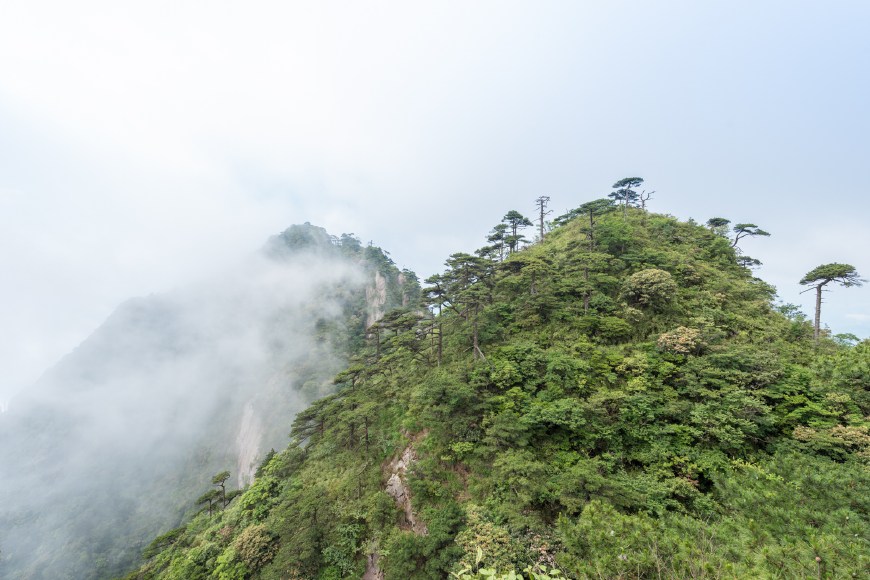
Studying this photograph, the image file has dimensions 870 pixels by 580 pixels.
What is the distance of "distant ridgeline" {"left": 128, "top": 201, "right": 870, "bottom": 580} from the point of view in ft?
24.7

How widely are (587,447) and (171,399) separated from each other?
73321 mm


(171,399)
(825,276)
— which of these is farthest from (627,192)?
(171,399)

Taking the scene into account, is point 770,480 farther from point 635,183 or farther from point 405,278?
point 405,278

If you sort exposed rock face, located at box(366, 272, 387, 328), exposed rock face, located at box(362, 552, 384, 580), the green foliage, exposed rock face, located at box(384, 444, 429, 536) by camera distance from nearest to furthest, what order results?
exposed rock face, located at box(362, 552, 384, 580)
exposed rock face, located at box(384, 444, 429, 536)
the green foliage
exposed rock face, located at box(366, 272, 387, 328)

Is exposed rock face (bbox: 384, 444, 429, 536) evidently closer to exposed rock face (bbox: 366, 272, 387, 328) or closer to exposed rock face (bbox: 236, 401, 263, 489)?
exposed rock face (bbox: 236, 401, 263, 489)

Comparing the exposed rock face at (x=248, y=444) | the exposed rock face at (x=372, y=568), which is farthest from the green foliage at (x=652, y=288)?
the exposed rock face at (x=248, y=444)

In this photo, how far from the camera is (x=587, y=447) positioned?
12883 mm

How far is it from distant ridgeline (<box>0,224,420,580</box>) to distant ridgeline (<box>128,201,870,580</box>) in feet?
89.4

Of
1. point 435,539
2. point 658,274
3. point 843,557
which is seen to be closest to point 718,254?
point 658,274

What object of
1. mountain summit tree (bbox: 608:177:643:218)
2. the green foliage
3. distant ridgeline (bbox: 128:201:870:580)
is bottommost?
distant ridgeline (bbox: 128:201:870:580)

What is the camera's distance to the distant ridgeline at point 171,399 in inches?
1698

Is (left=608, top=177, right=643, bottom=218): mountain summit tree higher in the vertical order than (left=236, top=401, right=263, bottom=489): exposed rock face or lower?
higher

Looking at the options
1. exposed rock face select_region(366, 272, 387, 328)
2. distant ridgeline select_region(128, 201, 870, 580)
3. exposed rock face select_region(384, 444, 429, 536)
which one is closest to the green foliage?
distant ridgeline select_region(128, 201, 870, 580)

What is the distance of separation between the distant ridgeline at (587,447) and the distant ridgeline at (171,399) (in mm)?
27240
